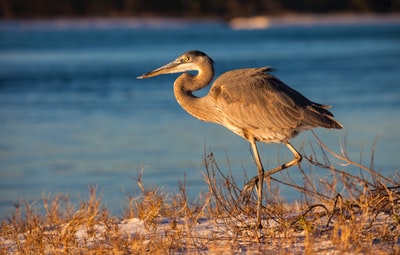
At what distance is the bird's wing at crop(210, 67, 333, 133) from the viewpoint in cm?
721

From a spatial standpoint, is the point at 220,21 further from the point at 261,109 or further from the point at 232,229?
the point at 232,229

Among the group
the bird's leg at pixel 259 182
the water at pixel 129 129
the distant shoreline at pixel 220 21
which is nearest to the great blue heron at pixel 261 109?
the bird's leg at pixel 259 182

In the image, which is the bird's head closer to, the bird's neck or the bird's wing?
the bird's neck

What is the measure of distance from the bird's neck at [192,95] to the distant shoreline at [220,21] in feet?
279

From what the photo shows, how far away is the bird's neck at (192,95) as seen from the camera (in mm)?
7688

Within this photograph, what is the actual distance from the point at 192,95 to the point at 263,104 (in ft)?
2.61

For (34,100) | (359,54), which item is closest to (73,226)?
(34,100)

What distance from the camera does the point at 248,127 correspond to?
7.40m

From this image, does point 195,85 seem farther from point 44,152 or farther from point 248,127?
point 44,152

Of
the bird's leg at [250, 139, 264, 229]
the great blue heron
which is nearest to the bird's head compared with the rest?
the great blue heron

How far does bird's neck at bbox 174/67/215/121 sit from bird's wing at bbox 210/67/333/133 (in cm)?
26

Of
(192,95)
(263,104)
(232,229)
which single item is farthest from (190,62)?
(232,229)

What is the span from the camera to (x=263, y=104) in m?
7.27

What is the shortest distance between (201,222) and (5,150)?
9.85 m
